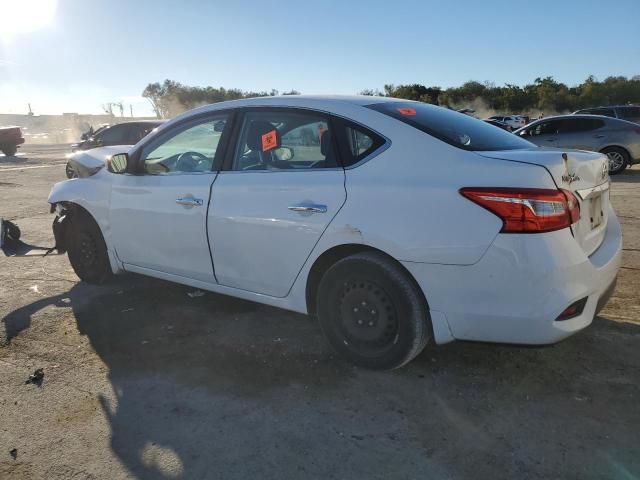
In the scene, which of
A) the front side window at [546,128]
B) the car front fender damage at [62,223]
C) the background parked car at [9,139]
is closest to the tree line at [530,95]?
the background parked car at [9,139]

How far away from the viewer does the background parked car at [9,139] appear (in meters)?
25.4

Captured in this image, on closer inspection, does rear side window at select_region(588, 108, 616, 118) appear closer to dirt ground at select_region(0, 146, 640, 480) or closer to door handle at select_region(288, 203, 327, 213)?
dirt ground at select_region(0, 146, 640, 480)

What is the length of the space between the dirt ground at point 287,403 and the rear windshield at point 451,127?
4.50ft

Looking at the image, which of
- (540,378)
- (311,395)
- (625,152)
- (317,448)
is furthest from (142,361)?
(625,152)

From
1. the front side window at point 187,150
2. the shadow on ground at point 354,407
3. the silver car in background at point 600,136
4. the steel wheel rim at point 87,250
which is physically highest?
the front side window at point 187,150

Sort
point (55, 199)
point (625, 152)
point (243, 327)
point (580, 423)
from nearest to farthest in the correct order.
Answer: point (580, 423)
point (243, 327)
point (55, 199)
point (625, 152)

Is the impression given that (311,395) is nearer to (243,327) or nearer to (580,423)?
(243,327)

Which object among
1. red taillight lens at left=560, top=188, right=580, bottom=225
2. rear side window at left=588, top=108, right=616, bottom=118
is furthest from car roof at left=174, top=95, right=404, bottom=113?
rear side window at left=588, top=108, right=616, bottom=118

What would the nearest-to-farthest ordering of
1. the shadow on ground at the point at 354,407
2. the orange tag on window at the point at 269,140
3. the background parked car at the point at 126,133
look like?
1. the shadow on ground at the point at 354,407
2. the orange tag on window at the point at 269,140
3. the background parked car at the point at 126,133

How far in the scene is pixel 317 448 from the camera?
99.5 inches

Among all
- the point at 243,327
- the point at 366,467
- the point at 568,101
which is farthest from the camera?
the point at 568,101

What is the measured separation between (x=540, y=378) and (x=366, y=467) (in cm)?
133

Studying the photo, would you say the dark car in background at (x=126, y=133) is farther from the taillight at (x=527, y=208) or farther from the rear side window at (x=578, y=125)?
the taillight at (x=527, y=208)

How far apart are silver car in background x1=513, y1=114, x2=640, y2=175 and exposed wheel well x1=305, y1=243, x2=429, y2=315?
1091 centimetres
